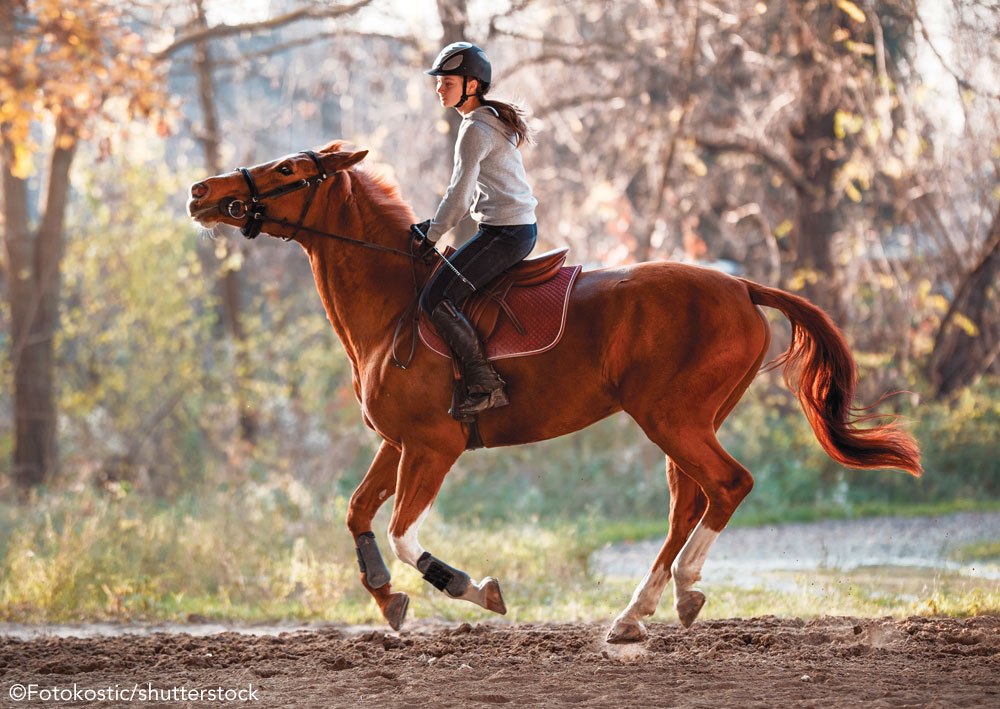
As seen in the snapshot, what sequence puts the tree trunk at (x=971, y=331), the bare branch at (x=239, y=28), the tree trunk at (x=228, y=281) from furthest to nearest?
the tree trunk at (x=228, y=281), the tree trunk at (x=971, y=331), the bare branch at (x=239, y=28)

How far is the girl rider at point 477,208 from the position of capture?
5.52 m

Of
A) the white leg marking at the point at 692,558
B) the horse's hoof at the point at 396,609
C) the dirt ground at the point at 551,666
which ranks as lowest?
the dirt ground at the point at 551,666

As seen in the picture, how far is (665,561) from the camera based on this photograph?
5.65 meters

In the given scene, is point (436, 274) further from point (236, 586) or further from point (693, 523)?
point (236, 586)

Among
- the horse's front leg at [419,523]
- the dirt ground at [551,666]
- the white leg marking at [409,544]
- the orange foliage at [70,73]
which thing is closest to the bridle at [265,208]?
the horse's front leg at [419,523]

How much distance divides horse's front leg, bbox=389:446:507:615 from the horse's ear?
164cm

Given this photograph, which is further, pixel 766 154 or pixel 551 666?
pixel 766 154

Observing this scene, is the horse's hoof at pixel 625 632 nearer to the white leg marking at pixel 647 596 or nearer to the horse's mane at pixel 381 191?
the white leg marking at pixel 647 596

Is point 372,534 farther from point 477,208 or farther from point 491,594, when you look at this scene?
point 477,208

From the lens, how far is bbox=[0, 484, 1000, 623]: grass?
753 cm

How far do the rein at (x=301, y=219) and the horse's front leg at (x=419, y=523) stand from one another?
53cm

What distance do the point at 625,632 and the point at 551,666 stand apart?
1.49 ft

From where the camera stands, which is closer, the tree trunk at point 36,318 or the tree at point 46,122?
the tree at point 46,122

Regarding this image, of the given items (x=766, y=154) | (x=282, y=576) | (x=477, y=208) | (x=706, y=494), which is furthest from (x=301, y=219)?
(x=766, y=154)
